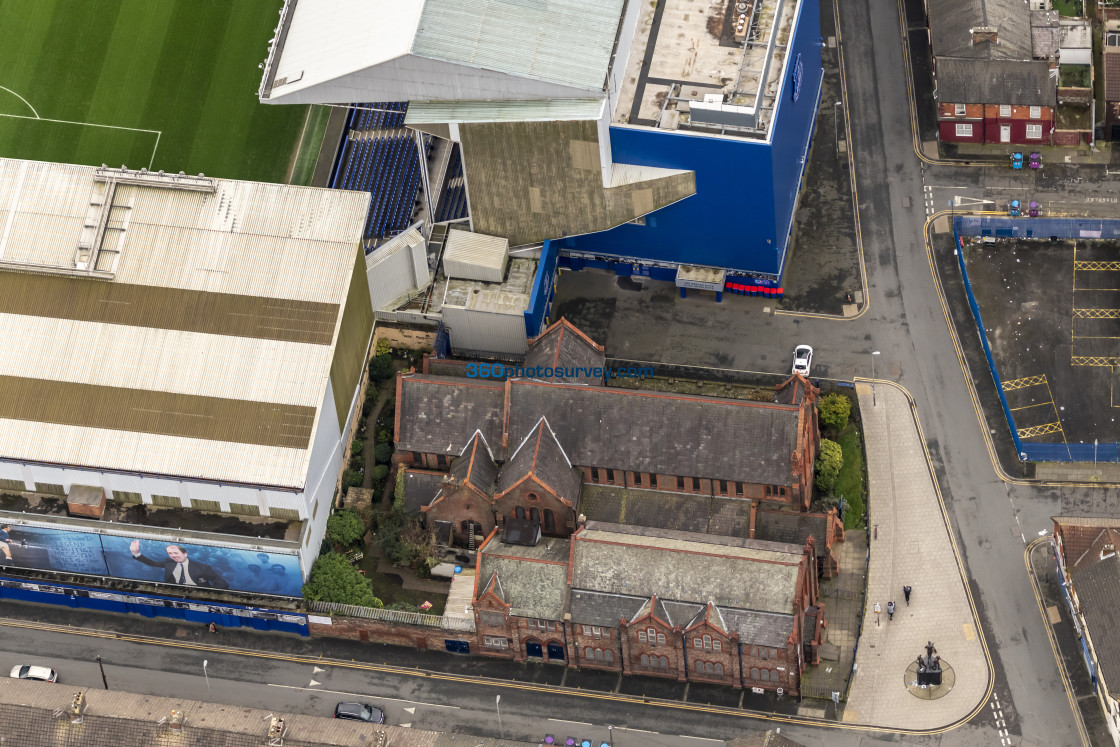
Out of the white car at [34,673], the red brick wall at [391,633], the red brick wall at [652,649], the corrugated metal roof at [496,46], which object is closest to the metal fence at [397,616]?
the red brick wall at [391,633]

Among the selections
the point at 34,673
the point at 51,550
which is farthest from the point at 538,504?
the point at 34,673

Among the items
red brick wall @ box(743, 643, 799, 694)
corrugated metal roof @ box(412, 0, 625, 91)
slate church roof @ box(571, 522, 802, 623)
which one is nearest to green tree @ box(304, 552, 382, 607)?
slate church roof @ box(571, 522, 802, 623)

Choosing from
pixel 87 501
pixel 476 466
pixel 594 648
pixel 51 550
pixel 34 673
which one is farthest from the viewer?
pixel 51 550

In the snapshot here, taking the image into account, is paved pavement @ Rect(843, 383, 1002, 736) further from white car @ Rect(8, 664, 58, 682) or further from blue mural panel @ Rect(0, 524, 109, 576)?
white car @ Rect(8, 664, 58, 682)

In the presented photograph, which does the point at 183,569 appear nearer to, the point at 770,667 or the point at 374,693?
the point at 374,693

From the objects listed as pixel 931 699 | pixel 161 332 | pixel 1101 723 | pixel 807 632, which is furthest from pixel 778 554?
pixel 161 332

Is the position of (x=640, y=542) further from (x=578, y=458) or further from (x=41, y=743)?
(x=41, y=743)
